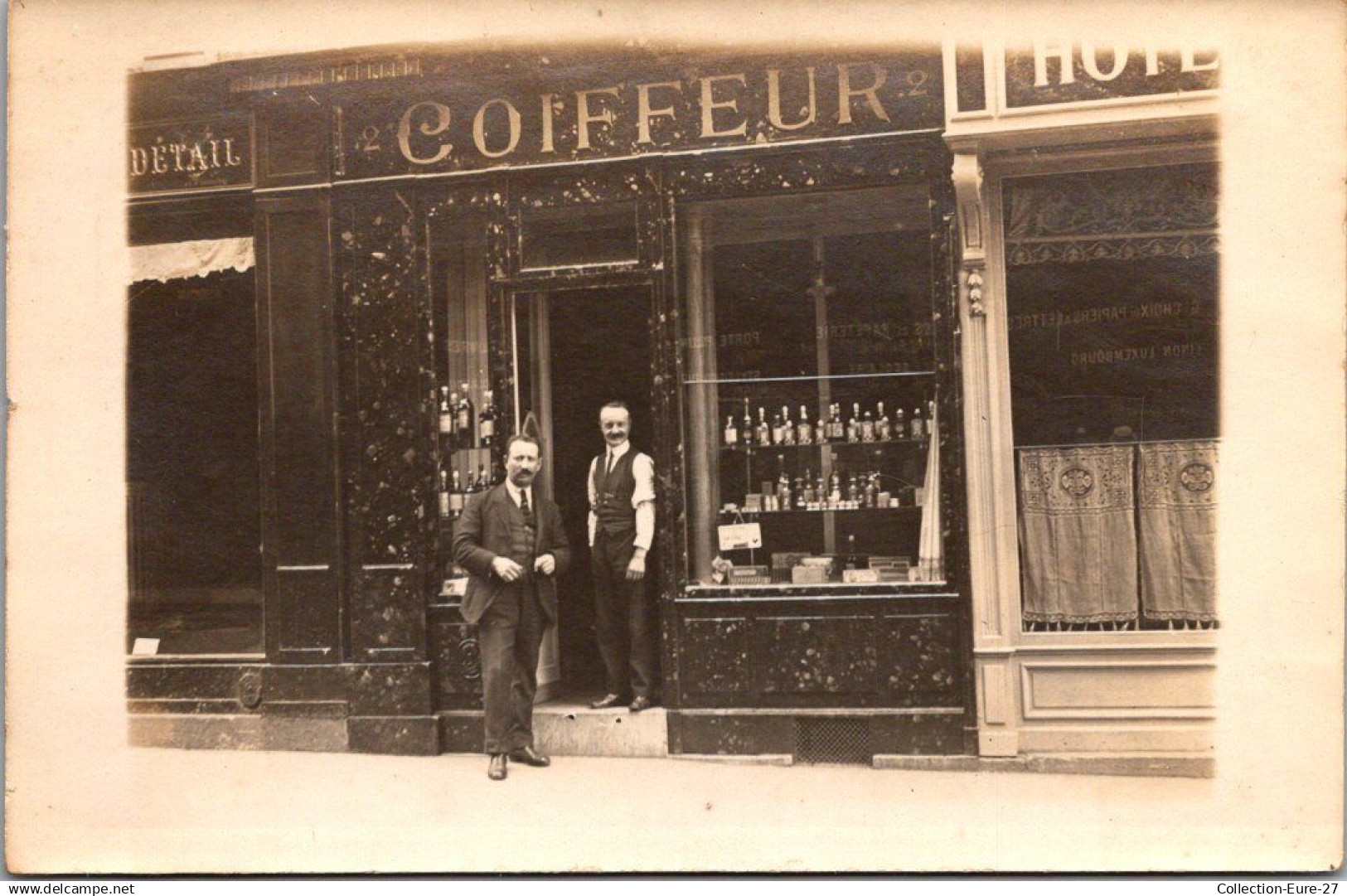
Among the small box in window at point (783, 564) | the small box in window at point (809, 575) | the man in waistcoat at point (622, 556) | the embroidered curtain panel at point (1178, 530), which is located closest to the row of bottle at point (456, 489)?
the man in waistcoat at point (622, 556)

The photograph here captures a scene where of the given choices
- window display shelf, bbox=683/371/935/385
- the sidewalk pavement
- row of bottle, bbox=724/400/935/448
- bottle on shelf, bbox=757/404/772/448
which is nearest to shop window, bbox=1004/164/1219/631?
row of bottle, bbox=724/400/935/448

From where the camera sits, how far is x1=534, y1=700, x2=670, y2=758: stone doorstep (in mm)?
6480

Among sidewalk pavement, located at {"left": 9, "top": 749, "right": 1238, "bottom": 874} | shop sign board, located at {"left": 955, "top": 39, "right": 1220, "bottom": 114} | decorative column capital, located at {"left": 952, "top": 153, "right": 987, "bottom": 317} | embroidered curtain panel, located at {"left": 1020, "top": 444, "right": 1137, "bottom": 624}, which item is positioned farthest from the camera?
embroidered curtain panel, located at {"left": 1020, "top": 444, "right": 1137, "bottom": 624}

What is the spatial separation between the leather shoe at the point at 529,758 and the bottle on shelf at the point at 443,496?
51.4 inches

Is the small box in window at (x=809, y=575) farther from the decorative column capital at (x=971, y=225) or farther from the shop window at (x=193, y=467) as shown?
the shop window at (x=193, y=467)

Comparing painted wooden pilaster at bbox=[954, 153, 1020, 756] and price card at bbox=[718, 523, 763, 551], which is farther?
price card at bbox=[718, 523, 763, 551]

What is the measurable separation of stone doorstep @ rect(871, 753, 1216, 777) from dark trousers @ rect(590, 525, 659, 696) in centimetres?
130

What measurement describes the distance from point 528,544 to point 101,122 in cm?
297

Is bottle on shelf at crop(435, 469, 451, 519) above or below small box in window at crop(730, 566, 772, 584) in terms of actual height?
above

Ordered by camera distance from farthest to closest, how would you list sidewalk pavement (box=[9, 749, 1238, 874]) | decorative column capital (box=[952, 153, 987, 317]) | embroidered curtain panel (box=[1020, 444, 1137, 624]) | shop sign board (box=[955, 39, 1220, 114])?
embroidered curtain panel (box=[1020, 444, 1137, 624]), decorative column capital (box=[952, 153, 987, 317]), shop sign board (box=[955, 39, 1220, 114]), sidewalk pavement (box=[9, 749, 1238, 874])

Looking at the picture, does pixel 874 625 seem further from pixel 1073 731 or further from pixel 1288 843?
pixel 1288 843

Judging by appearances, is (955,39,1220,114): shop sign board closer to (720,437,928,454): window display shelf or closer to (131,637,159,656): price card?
(720,437,928,454): window display shelf

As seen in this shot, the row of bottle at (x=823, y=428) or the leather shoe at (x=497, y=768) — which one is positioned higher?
the row of bottle at (x=823, y=428)

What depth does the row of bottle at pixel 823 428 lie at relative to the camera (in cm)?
645
